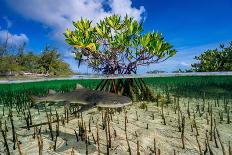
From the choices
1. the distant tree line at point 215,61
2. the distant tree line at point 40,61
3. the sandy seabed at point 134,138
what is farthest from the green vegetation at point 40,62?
the sandy seabed at point 134,138

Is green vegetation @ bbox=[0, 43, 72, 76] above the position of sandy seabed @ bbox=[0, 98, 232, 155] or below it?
above

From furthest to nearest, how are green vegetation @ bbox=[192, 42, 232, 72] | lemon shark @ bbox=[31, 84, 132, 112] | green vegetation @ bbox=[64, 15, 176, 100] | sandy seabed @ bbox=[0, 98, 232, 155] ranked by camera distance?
green vegetation @ bbox=[192, 42, 232, 72] → green vegetation @ bbox=[64, 15, 176, 100] → sandy seabed @ bbox=[0, 98, 232, 155] → lemon shark @ bbox=[31, 84, 132, 112]

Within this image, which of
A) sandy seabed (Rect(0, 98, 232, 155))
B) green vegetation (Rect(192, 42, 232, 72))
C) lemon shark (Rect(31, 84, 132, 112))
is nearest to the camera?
lemon shark (Rect(31, 84, 132, 112))

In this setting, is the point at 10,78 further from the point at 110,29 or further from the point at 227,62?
the point at 227,62

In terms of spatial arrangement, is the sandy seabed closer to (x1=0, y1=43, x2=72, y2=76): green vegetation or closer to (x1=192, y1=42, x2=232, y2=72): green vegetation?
(x1=192, y1=42, x2=232, y2=72): green vegetation

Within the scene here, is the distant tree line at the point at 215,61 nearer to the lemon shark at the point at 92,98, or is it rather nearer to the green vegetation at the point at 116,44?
the green vegetation at the point at 116,44

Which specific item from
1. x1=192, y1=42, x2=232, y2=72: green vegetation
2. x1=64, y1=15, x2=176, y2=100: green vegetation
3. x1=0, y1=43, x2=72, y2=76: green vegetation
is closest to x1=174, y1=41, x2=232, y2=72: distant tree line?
x1=192, y1=42, x2=232, y2=72: green vegetation

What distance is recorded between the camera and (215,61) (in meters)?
18.9

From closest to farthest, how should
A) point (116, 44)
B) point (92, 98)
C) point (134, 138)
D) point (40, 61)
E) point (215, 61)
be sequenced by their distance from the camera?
point (92, 98)
point (134, 138)
point (116, 44)
point (215, 61)
point (40, 61)

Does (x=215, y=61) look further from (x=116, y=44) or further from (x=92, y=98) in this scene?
(x=92, y=98)

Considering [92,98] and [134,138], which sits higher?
[92,98]

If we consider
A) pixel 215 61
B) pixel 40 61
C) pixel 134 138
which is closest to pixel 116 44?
pixel 134 138

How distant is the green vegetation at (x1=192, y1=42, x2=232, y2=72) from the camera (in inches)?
699

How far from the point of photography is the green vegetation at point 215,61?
17766 mm
